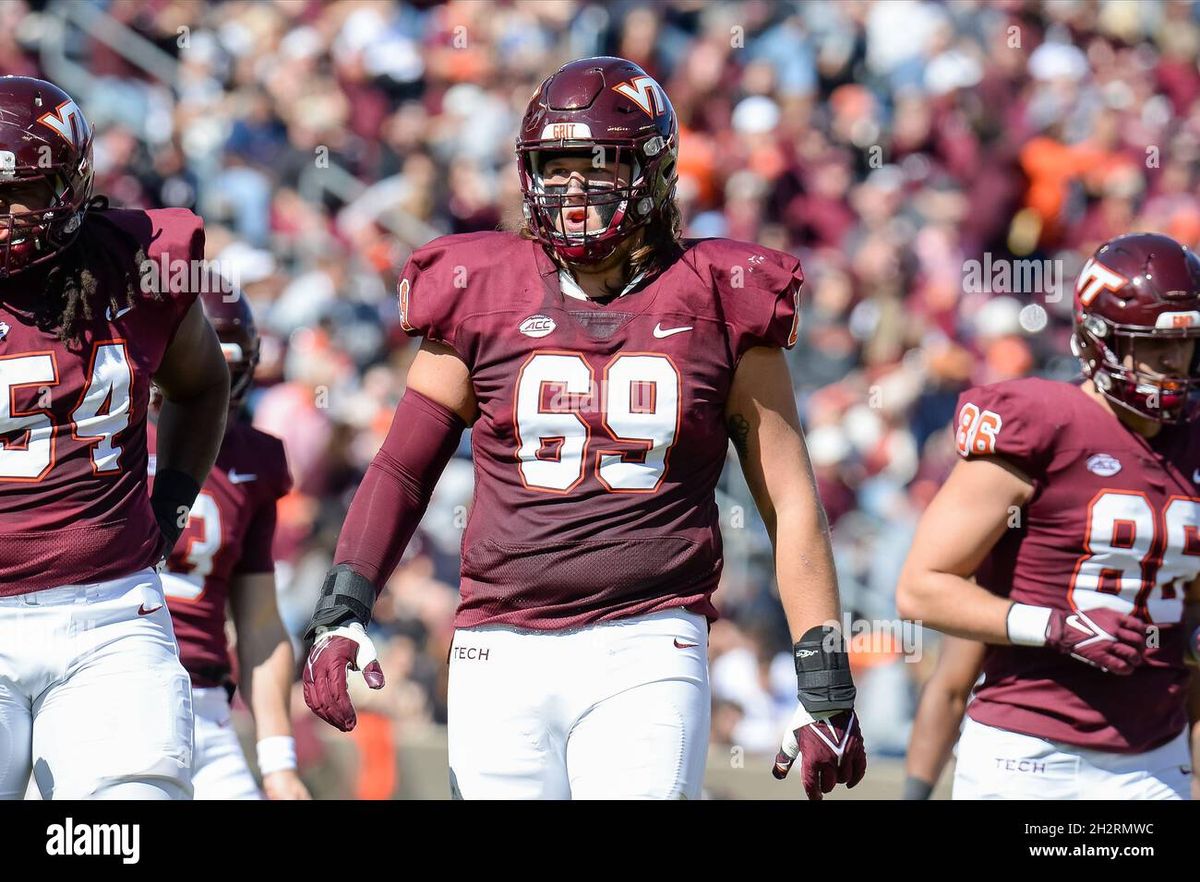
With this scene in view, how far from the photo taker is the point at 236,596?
5.01 m

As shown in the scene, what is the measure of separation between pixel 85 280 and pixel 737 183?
6842 millimetres

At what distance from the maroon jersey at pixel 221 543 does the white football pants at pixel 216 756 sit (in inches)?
2.1

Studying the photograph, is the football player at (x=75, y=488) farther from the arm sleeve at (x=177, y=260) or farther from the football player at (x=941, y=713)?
the football player at (x=941, y=713)

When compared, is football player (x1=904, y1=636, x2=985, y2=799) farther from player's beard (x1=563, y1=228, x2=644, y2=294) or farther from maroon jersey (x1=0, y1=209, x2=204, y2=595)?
maroon jersey (x1=0, y1=209, x2=204, y2=595)

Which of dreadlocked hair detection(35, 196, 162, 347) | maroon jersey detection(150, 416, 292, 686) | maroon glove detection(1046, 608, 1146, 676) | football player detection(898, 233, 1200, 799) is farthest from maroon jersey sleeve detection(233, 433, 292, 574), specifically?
maroon glove detection(1046, 608, 1146, 676)

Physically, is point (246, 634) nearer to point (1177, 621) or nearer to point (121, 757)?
point (121, 757)

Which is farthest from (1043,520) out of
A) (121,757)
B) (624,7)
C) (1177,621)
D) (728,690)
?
(624,7)

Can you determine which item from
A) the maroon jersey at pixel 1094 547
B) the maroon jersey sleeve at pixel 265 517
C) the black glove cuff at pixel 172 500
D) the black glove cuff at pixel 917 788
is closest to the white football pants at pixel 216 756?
the maroon jersey sleeve at pixel 265 517

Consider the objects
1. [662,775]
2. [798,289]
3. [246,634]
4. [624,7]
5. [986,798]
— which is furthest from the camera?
[624,7]

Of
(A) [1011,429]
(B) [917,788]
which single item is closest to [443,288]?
(A) [1011,429]

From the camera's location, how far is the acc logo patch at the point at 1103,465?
13.7 ft

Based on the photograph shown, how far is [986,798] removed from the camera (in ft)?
13.8

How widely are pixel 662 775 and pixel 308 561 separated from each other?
5.41 m

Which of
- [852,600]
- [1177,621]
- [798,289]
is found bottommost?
[852,600]
